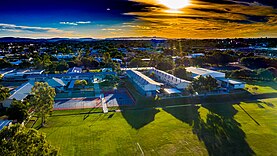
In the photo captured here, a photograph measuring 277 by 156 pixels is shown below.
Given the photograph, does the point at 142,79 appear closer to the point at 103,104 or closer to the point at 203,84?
the point at 103,104

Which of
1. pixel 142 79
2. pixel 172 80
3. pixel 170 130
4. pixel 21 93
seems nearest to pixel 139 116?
pixel 170 130

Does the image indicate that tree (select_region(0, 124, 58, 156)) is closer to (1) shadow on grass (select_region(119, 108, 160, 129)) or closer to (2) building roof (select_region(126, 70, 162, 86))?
(1) shadow on grass (select_region(119, 108, 160, 129))

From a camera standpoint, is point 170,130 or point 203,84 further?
point 203,84

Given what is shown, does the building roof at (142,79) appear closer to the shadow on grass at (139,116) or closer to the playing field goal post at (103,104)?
the playing field goal post at (103,104)

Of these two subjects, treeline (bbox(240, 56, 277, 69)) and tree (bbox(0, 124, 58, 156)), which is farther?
treeline (bbox(240, 56, 277, 69))

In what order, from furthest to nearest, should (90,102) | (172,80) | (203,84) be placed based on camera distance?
(172,80) → (203,84) → (90,102)

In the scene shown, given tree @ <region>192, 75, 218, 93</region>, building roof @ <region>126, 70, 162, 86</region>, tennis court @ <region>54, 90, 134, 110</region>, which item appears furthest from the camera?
building roof @ <region>126, 70, 162, 86</region>

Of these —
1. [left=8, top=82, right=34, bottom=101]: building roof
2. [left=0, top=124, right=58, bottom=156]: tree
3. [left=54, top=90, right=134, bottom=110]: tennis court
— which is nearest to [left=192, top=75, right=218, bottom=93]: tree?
[left=54, top=90, right=134, bottom=110]: tennis court
